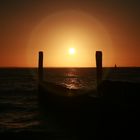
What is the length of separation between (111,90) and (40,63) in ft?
23.2

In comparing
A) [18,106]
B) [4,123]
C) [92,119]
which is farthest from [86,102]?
[18,106]

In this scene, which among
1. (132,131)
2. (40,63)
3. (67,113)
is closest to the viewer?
(132,131)

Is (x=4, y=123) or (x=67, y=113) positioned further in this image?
(x=4, y=123)

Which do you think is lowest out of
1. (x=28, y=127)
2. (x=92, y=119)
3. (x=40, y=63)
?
(x=28, y=127)

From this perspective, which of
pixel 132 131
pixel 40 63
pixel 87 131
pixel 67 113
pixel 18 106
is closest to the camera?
pixel 132 131

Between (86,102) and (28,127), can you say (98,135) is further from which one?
(28,127)

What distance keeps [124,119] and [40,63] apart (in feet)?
41.9

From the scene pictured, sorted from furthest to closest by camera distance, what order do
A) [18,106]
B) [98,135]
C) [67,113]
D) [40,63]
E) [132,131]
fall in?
[18,106], [40,63], [67,113], [98,135], [132,131]

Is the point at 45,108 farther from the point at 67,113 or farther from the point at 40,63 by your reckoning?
the point at 67,113

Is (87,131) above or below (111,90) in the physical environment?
below

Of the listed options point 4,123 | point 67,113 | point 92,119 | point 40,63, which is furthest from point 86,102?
point 40,63

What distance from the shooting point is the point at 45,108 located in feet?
79.8

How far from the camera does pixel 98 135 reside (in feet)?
45.7

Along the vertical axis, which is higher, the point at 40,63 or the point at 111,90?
the point at 40,63
